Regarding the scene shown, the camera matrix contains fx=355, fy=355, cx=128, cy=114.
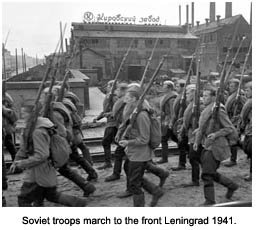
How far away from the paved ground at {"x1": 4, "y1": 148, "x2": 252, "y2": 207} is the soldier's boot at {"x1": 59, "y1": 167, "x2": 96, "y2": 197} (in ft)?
0.67

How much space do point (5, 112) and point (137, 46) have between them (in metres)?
35.2

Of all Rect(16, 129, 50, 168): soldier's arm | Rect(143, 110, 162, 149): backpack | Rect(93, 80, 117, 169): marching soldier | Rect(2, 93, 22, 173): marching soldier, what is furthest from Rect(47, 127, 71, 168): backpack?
Rect(2, 93, 22, 173): marching soldier

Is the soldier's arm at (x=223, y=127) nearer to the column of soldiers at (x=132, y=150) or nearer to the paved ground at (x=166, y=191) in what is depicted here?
the column of soldiers at (x=132, y=150)

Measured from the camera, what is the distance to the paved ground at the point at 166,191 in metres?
5.46

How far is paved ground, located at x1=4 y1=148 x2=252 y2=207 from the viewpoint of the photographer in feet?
17.9

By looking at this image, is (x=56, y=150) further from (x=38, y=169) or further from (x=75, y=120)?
(x=75, y=120)

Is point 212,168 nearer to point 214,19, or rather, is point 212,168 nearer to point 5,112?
point 5,112

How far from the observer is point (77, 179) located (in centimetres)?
537

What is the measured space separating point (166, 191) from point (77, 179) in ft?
5.10

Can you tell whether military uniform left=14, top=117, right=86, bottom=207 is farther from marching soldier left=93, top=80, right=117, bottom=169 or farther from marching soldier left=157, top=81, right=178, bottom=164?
marching soldier left=157, top=81, right=178, bottom=164

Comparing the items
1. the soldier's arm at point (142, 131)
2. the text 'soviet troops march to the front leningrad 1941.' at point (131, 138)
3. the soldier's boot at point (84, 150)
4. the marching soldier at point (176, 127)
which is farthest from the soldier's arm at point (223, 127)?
the soldier's boot at point (84, 150)

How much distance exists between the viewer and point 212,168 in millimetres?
4973

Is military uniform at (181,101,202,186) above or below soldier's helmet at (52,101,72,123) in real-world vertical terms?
below
